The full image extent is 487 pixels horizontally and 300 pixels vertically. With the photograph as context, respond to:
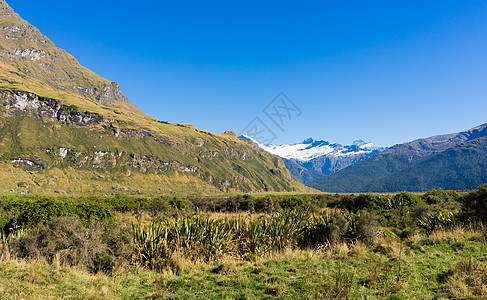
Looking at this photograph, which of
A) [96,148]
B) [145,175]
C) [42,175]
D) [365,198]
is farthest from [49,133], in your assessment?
[365,198]

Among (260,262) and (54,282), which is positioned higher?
(54,282)

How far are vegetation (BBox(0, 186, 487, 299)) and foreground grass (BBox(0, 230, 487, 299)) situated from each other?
3 cm

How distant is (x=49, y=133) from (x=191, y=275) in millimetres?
196081

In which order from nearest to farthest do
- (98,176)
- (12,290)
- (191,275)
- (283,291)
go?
(12,290), (283,291), (191,275), (98,176)

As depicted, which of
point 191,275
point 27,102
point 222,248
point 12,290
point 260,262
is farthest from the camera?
point 27,102

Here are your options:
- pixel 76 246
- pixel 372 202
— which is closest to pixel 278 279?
pixel 76 246

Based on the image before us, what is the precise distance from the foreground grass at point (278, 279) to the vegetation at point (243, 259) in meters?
0.03

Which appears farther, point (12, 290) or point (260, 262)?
point (260, 262)

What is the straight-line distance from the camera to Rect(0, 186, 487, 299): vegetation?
17.8 feet

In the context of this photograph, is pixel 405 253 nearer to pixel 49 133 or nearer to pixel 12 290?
pixel 12 290

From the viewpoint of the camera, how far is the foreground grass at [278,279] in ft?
16.8

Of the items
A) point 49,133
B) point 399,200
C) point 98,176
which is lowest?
point 399,200

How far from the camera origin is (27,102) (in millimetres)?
163250

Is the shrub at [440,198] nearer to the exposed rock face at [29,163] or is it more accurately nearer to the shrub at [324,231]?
the shrub at [324,231]
